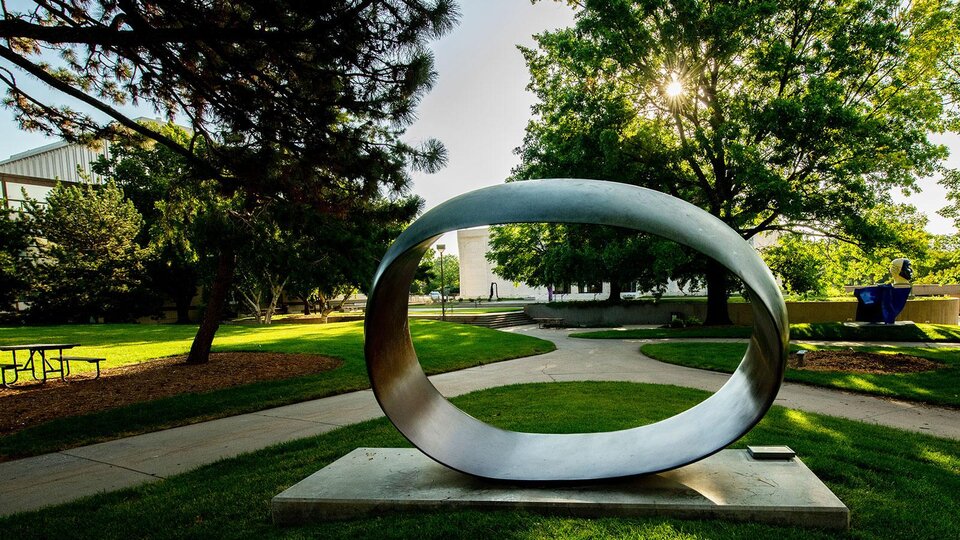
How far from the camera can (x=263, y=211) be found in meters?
10.1

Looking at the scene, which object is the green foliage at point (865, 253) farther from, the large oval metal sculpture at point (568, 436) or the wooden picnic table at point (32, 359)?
the wooden picnic table at point (32, 359)

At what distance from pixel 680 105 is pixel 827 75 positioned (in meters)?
5.06

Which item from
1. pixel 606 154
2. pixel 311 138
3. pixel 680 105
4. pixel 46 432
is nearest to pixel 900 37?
pixel 680 105

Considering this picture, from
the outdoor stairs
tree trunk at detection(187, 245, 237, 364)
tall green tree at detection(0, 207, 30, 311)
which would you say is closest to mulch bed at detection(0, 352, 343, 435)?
tree trunk at detection(187, 245, 237, 364)

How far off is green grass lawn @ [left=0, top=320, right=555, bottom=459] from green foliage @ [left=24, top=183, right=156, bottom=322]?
9.00m

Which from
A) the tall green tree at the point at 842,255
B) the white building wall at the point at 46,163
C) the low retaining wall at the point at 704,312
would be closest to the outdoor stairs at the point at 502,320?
the low retaining wall at the point at 704,312

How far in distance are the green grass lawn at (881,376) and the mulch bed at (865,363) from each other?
→ 386 millimetres

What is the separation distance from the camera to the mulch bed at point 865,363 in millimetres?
10352

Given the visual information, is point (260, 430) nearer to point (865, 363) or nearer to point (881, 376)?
point (881, 376)

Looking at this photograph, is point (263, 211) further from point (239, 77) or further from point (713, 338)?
point (713, 338)

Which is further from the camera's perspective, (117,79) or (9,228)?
(9,228)

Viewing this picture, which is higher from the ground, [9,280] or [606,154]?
[606,154]

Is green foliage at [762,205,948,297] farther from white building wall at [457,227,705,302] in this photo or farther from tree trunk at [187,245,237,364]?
white building wall at [457,227,705,302]

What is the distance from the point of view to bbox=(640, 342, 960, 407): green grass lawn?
8.28m
